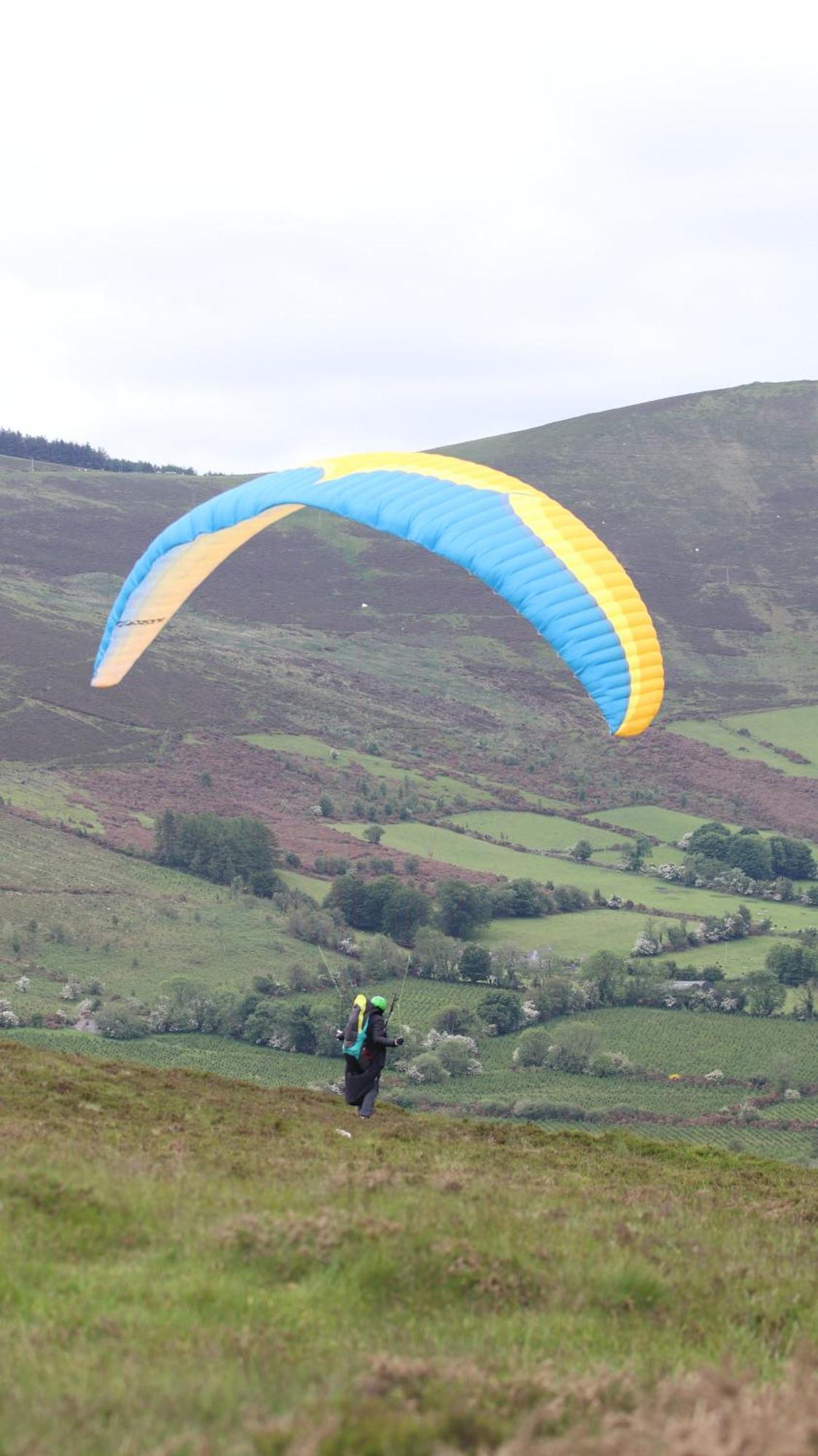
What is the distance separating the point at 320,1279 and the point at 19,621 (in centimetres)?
12473

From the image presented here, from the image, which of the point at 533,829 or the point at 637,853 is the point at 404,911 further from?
the point at 637,853

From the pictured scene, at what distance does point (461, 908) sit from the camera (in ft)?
273

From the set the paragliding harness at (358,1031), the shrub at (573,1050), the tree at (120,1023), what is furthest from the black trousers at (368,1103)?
the shrub at (573,1050)

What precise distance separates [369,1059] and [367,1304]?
28.1 ft

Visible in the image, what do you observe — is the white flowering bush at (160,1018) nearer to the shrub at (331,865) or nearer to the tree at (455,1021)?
the tree at (455,1021)

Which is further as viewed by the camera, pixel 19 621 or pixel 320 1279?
pixel 19 621

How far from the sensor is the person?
1510 centimetres

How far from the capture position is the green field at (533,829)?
101 meters

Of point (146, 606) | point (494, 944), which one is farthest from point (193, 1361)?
point (494, 944)

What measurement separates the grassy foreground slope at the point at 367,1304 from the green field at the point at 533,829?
88.7 metres

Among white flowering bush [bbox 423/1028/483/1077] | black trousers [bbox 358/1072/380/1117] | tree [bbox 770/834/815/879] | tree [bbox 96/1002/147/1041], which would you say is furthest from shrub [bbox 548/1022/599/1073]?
black trousers [bbox 358/1072/380/1117]

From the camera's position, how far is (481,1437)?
4.99 m

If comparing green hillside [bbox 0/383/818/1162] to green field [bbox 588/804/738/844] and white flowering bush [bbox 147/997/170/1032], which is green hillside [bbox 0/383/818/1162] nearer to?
green field [bbox 588/804/738/844]

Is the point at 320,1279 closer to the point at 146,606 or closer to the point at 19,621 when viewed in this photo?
the point at 146,606
